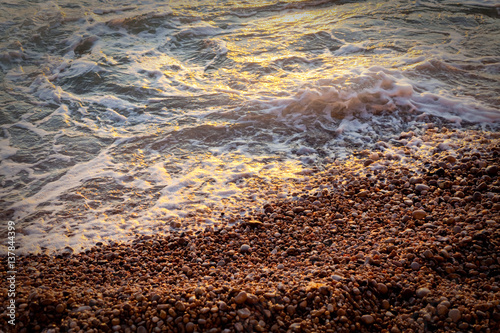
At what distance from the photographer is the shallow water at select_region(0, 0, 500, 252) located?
4559 mm

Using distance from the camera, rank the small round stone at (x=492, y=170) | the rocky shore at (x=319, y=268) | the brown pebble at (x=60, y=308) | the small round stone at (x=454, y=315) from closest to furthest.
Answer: the small round stone at (x=454, y=315) → the rocky shore at (x=319, y=268) → the brown pebble at (x=60, y=308) → the small round stone at (x=492, y=170)

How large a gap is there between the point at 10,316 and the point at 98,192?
2.13 meters

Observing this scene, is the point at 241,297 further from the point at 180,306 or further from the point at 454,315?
the point at 454,315

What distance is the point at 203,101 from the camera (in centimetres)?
670

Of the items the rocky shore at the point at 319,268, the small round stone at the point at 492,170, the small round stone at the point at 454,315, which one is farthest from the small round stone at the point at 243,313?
the small round stone at the point at 492,170

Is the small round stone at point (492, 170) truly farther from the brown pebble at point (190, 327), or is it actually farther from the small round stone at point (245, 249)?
the brown pebble at point (190, 327)

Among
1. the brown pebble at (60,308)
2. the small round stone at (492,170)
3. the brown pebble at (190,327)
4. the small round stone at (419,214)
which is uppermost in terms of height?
the small round stone at (492,170)

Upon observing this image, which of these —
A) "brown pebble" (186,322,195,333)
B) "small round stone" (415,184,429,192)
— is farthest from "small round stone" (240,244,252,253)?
"small round stone" (415,184,429,192)

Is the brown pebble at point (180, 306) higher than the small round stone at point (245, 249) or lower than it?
higher

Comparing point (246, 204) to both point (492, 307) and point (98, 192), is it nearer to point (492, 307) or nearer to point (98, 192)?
point (98, 192)

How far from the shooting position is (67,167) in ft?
17.1

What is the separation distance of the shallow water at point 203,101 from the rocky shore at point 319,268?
1.53 ft

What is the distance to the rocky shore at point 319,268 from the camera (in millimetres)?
2645

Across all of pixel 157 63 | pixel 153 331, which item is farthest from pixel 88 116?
pixel 153 331
